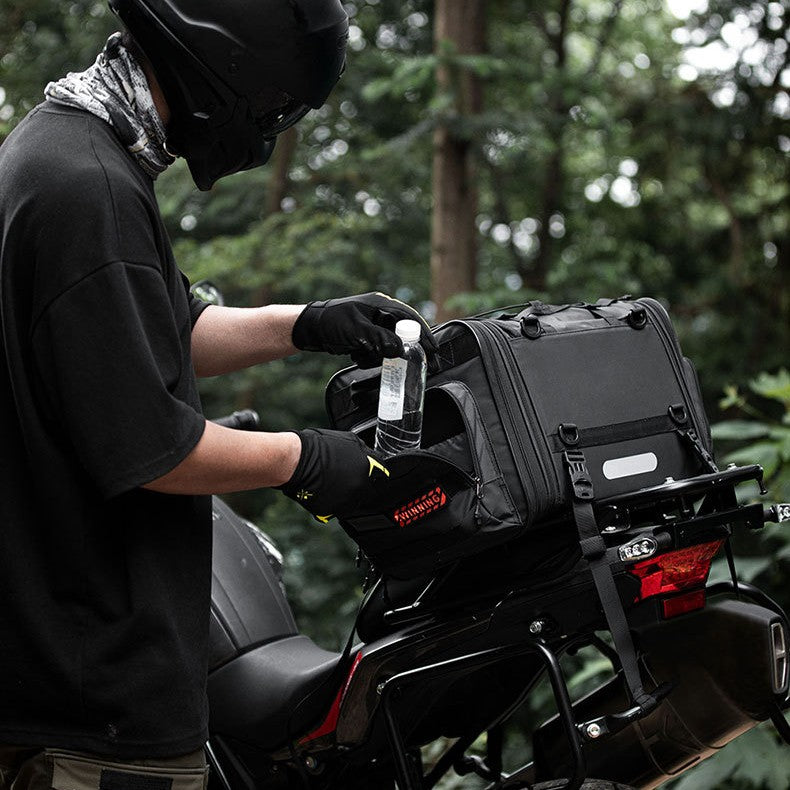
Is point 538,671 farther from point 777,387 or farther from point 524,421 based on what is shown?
point 777,387

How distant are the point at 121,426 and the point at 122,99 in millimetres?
569

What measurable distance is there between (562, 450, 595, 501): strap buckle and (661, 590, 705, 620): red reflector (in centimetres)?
29

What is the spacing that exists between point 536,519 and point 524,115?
219 inches

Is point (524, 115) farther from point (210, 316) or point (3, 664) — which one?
point (3, 664)

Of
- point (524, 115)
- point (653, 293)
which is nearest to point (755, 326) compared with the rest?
point (653, 293)

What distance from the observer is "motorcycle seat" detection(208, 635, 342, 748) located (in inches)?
91.0

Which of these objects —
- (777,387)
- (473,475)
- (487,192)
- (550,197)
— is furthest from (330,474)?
(487,192)

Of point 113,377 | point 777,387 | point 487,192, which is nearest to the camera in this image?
point 113,377

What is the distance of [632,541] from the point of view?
1.96 meters

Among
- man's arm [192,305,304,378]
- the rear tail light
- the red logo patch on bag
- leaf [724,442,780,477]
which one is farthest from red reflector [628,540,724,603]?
leaf [724,442,780,477]

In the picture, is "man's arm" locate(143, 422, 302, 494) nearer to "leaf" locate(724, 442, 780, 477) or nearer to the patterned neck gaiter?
the patterned neck gaiter

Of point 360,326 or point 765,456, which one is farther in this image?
point 765,456

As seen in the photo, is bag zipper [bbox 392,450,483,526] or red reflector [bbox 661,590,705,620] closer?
bag zipper [bbox 392,450,483,526]

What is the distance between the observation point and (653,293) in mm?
9211
